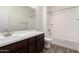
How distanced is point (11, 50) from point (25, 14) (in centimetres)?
54

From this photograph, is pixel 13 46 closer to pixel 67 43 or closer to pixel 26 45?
pixel 26 45

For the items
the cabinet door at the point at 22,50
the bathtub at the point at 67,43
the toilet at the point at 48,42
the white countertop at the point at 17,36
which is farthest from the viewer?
the toilet at the point at 48,42

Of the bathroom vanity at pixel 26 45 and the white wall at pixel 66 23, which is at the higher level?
the white wall at pixel 66 23

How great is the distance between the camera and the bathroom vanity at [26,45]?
93cm

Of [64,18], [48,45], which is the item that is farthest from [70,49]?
[64,18]

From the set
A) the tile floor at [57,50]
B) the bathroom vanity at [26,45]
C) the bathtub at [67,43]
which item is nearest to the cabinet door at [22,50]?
the bathroom vanity at [26,45]

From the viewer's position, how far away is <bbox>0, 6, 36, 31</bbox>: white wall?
113cm

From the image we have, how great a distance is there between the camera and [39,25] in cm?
132

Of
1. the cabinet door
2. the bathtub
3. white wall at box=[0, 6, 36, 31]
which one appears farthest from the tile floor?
white wall at box=[0, 6, 36, 31]

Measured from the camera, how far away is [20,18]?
3.95 feet

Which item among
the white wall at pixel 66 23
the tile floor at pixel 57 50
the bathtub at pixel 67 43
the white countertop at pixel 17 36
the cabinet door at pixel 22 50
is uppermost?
the white wall at pixel 66 23

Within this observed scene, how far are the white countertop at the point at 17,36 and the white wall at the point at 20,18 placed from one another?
76 mm

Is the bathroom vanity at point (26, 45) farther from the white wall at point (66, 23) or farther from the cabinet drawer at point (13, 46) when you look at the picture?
the white wall at point (66, 23)

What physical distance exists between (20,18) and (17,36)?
267 millimetres
